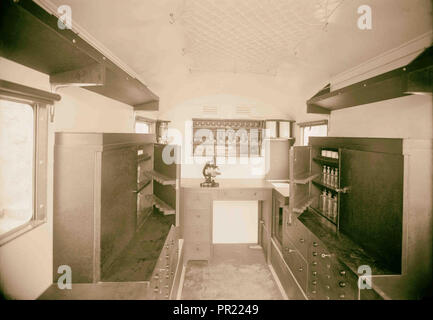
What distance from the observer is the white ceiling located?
181cm

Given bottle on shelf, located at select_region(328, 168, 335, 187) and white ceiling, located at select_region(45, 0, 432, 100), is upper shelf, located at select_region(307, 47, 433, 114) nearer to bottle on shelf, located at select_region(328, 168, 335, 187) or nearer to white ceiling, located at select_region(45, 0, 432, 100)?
white ceiling, located at select_region(45, 0, 432, 100)

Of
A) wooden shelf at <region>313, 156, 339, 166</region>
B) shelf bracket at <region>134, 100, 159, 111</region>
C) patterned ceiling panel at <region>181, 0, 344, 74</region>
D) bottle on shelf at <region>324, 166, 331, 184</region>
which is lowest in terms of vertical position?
bottle on shelf at <region>324, 166, 331, 184</region>

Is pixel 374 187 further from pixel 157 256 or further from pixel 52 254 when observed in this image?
pixel 52 254

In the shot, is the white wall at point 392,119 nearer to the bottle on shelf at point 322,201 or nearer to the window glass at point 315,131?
the window glass at point 315,131

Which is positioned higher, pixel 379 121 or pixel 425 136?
pixel 379 121

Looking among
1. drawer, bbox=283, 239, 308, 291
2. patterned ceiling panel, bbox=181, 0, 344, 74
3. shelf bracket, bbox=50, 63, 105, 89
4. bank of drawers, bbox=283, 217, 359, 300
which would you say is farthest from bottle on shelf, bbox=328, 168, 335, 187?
shelf bracket, bbox=50, 63, 105, 89

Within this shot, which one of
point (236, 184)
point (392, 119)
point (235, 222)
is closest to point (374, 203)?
point (392, 119)

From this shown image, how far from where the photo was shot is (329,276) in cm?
208

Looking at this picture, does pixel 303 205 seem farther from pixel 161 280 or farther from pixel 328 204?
pixel 161 280

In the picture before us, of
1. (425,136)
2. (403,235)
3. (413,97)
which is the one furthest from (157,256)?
(413,97)

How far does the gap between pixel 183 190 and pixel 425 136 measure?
3295mm

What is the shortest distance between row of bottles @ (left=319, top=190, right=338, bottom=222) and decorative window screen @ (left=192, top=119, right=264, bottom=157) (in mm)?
2100
